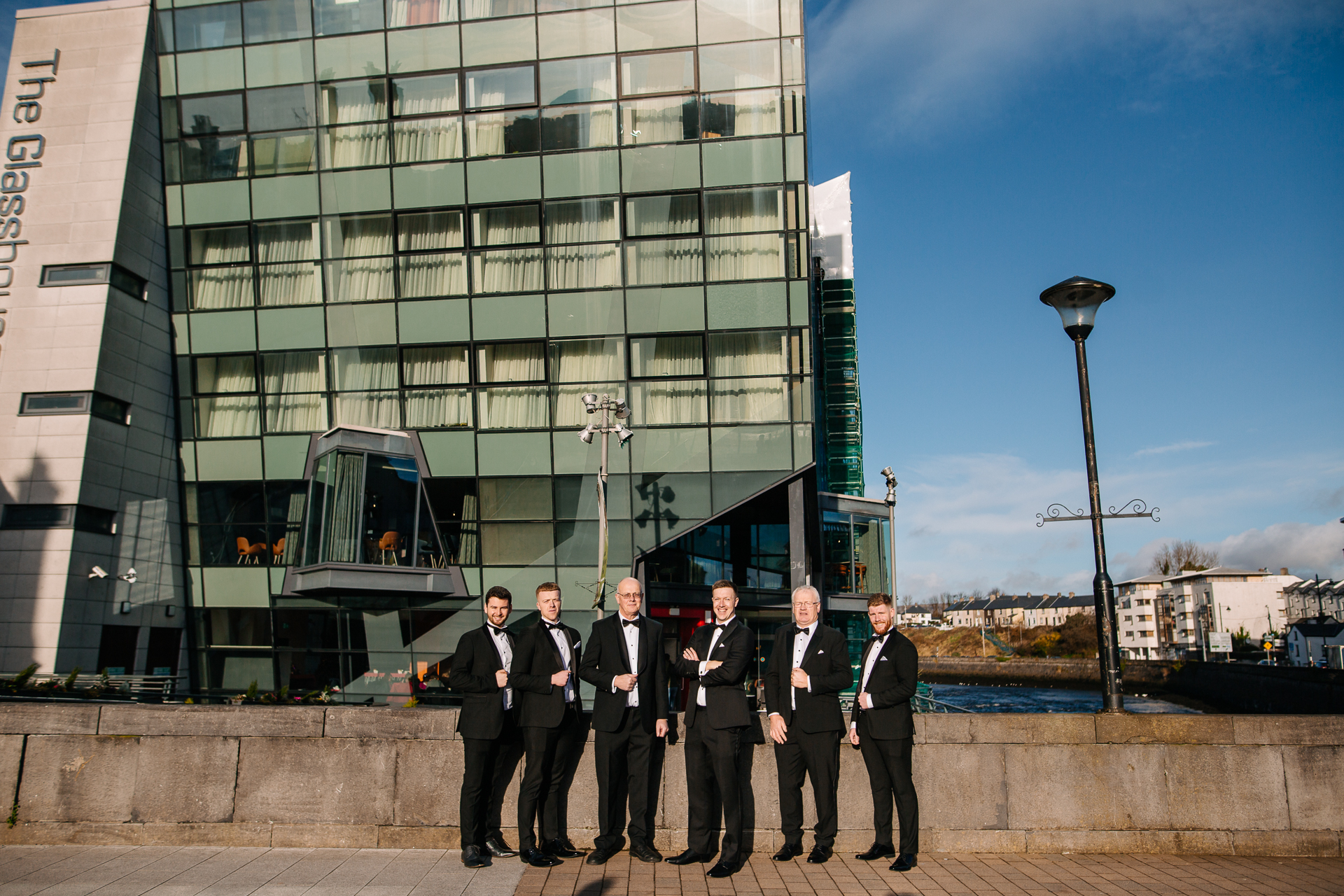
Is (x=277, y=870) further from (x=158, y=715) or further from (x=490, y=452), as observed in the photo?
(x=490, y=452)

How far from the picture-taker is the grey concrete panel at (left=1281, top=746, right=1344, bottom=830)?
7.45 m

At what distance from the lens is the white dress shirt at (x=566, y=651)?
726 centimetres

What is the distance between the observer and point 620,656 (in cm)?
721

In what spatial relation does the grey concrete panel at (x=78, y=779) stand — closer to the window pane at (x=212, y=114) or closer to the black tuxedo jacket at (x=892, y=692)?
the black tuxedo jacket at (x=892, y=692)

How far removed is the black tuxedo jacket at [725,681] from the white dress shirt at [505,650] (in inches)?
53.7

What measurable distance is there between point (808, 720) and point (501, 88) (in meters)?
20.9

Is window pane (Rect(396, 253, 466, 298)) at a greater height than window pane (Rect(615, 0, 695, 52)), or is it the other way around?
window pane (Rect(615, 0, 695, 52))

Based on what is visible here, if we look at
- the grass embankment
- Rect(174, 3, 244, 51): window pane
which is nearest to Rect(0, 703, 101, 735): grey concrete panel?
Rect(174, 3, 244, 51): window pane

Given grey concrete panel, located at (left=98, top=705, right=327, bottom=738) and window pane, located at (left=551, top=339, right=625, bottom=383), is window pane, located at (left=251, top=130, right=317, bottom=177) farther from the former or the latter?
grey concrete panel, located at (left=98, top=705, right=327, bottom=738)

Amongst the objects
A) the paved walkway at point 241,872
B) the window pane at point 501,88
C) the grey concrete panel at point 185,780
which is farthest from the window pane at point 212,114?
the paved walkway at point 241,872

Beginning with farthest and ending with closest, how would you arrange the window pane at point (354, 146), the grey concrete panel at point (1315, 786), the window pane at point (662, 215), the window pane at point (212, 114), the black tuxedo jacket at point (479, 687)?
the window pane at point (212, 114) → the window pane at point (354, 146) → the window pane at point (662, 215) → the grey concrete panel at point (1315, 786) → the black tuxedo jacket at point (479, 687)

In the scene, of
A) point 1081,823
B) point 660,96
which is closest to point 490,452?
point 660,96

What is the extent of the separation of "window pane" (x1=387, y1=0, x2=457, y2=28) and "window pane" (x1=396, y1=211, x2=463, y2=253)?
4.86 metres

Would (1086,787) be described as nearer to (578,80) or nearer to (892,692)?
(892,692)
